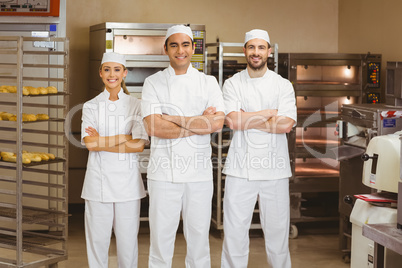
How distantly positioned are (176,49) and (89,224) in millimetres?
1210

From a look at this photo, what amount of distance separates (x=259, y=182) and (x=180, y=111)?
2.40 feet

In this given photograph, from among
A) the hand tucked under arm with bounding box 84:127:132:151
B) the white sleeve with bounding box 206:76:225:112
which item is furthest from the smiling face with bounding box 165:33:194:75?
the hand tucked under arm with bounding box 84:127:132:151

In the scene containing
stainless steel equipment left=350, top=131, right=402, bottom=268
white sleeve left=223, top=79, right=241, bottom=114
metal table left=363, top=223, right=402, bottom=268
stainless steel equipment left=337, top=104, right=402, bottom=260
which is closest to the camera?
metal table left=363, top=223, right=402, bottom=268

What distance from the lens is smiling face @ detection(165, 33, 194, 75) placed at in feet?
11.9

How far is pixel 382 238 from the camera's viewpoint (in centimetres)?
254

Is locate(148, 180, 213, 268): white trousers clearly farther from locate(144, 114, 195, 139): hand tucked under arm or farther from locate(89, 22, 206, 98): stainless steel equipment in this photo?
locate(89, 22, 206, 98): stainless steel equipment

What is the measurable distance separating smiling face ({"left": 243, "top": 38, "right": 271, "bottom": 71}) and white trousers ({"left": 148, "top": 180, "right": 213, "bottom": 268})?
87 cm

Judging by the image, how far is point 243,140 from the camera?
12.9 ft

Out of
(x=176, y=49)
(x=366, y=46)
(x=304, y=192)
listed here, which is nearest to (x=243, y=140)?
(x=176, y=49)

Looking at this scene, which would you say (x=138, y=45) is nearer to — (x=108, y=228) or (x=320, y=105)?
(x=320, y=105)

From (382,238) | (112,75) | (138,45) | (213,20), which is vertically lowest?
(382,238)

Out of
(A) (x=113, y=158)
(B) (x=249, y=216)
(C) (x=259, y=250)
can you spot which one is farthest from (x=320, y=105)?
(A) (x=113, y=158)

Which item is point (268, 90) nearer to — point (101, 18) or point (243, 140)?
point (243, 140)

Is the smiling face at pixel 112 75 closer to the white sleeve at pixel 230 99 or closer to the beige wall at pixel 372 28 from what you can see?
the white sleeve at pixel 230 99
